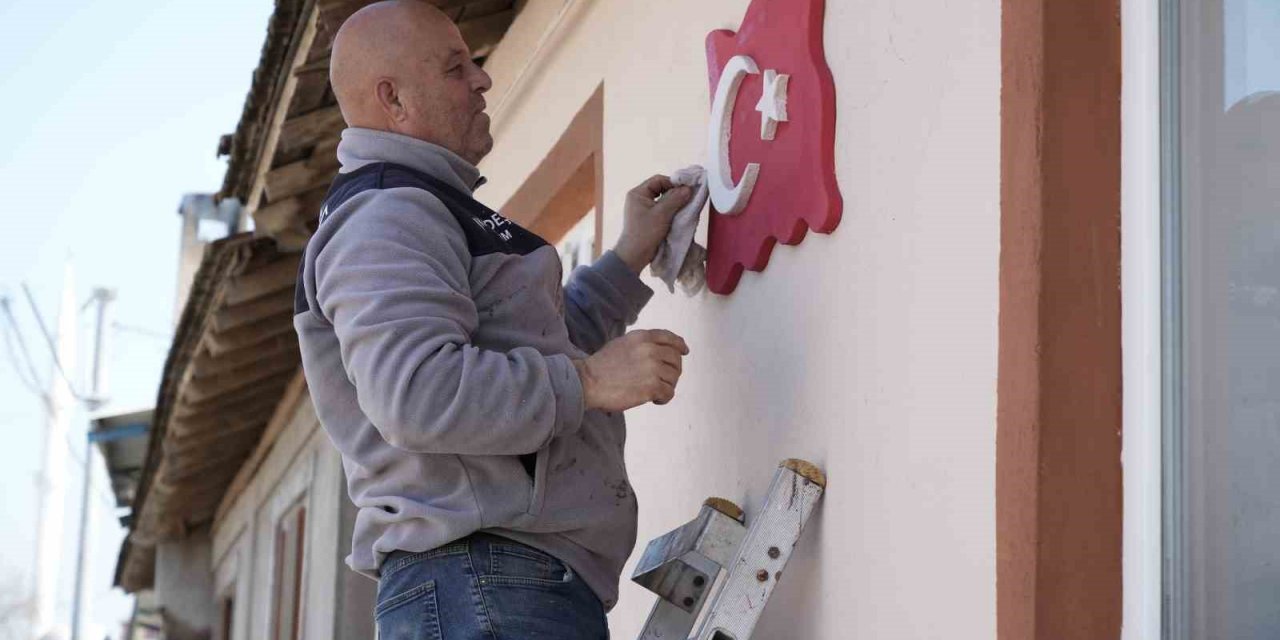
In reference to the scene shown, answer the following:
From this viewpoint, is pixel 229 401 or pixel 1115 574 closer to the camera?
pixel 1115 574

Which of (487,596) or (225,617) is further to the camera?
(225,617)

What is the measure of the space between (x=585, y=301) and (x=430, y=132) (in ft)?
1.65

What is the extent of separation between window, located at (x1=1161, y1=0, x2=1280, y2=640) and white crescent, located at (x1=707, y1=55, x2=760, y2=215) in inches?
40.6

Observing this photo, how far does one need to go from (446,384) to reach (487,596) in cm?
33

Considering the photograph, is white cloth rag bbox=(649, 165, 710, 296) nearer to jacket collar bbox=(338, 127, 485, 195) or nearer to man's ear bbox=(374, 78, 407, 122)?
jacket collar bbox=(338, 127, 485, 195)

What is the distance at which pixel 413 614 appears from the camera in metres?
2.55

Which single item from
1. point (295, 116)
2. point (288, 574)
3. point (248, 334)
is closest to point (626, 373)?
point (295, 116)

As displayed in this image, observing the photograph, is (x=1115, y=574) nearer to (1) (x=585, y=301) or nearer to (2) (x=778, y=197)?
(2) (x=778, y=197)

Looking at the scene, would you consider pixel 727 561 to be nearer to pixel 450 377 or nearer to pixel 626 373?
pixel 626 373

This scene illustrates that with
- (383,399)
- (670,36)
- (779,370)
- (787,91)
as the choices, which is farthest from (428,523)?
(670,36)

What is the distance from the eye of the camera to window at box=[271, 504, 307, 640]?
34.2 ft

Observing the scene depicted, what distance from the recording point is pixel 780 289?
2883 mm

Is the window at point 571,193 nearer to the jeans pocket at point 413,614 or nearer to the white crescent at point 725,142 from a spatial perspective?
the white crescent at point 725,142

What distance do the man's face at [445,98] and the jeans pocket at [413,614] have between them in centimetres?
72
